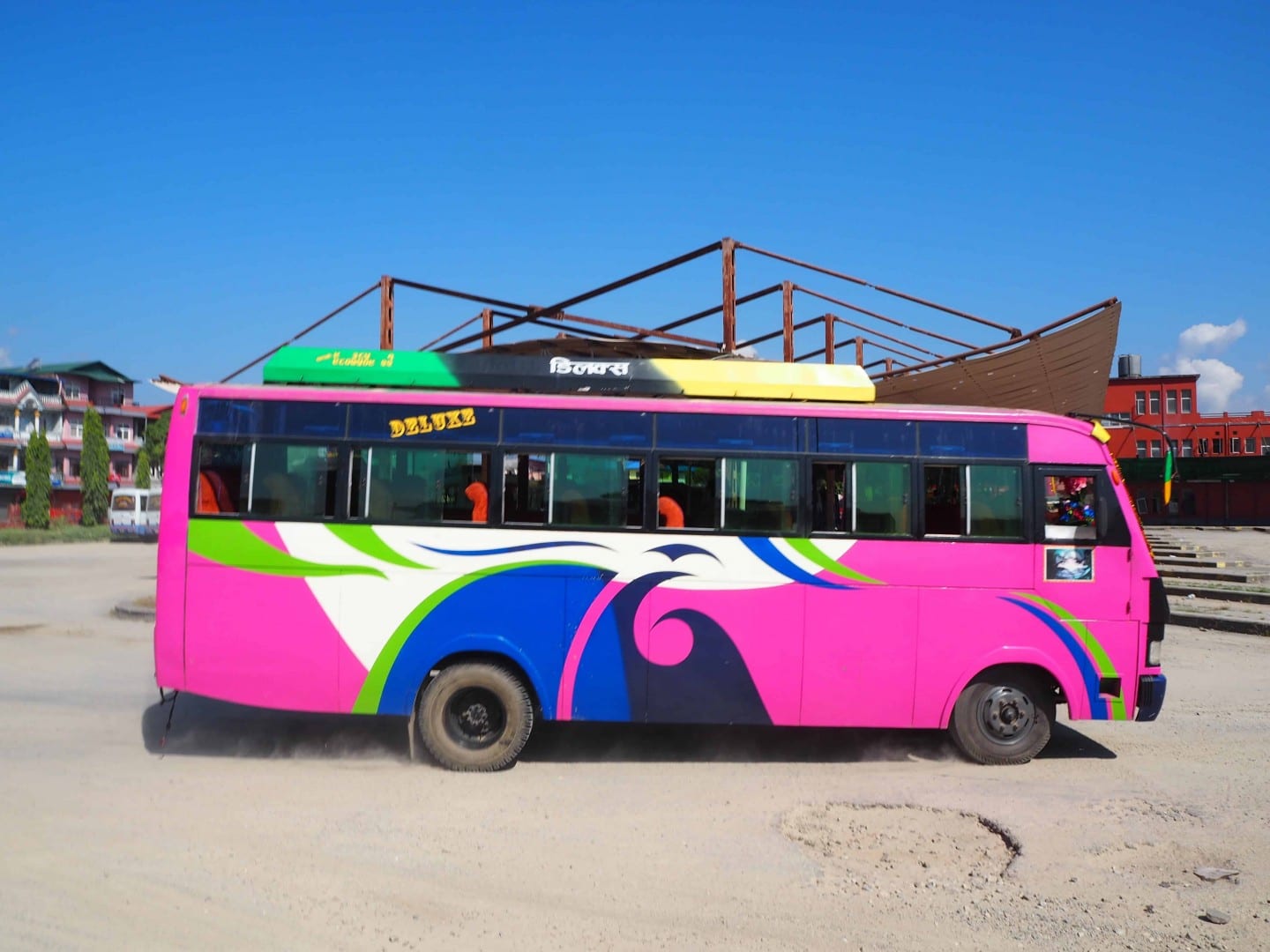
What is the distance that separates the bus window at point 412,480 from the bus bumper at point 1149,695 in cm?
601

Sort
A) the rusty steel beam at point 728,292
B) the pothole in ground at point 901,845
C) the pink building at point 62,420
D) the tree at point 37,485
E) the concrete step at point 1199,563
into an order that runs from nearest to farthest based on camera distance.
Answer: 1. the pothole in ground at point 901,845
2. the rusty steel beam at point 728,292
3. the concrete step at point 1199,563
4. the tree at point 37,485
5. the pink building at point 62,420

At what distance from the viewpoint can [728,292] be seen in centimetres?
1109

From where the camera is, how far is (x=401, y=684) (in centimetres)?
786

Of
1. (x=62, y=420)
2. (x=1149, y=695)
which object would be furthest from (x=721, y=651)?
(x=62, y=420)

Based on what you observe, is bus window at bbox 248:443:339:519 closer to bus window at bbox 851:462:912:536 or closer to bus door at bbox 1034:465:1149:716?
bus window at bbox 851:462:912:536

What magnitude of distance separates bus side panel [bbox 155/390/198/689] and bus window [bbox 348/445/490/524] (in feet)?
4.71

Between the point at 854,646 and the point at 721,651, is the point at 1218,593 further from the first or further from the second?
the point at 721,651

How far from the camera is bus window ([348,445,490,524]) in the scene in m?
7.92

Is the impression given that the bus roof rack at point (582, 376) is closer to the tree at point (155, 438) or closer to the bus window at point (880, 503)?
the bus window at point (880, 503)

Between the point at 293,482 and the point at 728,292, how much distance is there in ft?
18.5

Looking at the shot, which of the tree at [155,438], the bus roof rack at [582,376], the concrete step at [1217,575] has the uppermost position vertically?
the tree at [155,438]

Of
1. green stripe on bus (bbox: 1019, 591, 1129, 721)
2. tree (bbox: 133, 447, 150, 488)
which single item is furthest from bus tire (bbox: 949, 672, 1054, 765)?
tree (bbox: 133, 447, 150, 488)

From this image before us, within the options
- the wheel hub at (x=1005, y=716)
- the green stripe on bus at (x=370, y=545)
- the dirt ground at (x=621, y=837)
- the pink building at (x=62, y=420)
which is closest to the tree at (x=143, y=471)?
the pink building at (x=62, y=420)

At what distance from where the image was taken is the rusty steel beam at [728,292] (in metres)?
11.0
